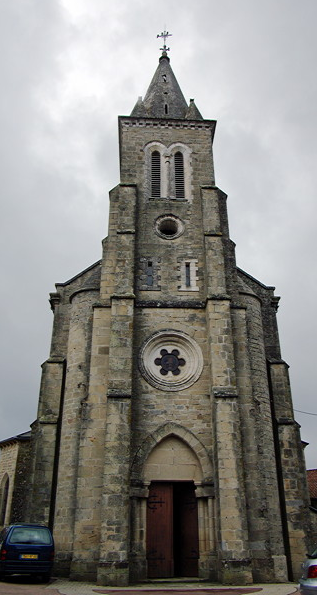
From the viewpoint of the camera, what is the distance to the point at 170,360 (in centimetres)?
1700

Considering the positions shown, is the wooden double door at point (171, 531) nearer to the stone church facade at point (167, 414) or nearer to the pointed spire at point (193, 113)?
the stone church facade at point (167, 414)

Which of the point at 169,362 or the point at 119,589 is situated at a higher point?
the point at 169,362

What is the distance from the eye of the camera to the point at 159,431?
51.4 feet

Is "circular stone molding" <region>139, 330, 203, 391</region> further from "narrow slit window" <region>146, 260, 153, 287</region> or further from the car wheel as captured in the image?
the car wheel

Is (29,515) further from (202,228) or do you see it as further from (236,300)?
(202,228)

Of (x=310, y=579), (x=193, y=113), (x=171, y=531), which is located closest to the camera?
(x=310, y=579)

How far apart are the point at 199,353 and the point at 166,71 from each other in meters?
18.4

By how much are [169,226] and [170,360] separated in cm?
591

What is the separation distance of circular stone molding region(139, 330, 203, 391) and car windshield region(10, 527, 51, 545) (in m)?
5.60

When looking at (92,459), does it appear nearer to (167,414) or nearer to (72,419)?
(72,419)

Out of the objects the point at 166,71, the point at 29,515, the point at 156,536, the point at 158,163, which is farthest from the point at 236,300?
the point at 166,71

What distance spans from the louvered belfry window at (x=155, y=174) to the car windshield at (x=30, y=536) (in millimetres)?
13306

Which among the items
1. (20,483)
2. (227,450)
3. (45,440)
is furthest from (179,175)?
(20,483)

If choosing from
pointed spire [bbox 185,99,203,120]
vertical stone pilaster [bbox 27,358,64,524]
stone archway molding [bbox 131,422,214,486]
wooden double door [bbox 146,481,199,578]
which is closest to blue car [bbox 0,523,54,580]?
stone archway molding [bbox 131,422,214,486]
